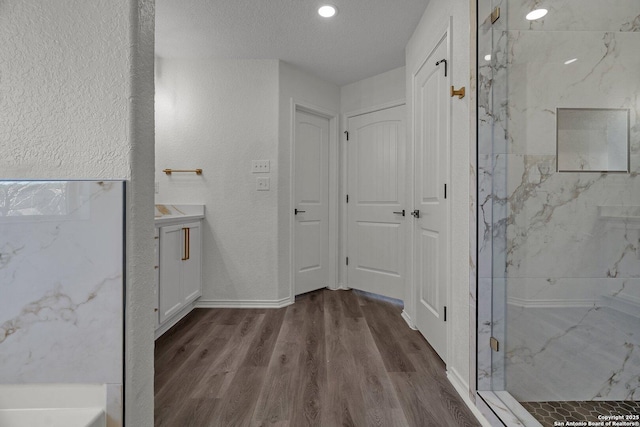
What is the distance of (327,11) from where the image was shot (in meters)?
2.06

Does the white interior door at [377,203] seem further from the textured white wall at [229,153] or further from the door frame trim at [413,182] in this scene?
the textured white wall at [229,153]

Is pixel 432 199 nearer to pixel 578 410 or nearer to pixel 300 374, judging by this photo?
pixel 578 410

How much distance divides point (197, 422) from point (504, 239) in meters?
1.53

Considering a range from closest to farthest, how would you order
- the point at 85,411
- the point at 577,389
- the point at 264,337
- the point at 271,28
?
the point at 85,411, the point at 577,389, the point at 264,337, the point at 271,28

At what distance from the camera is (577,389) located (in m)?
1.27

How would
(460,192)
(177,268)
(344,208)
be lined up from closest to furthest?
(460,192) → (177,268) → (344,208)

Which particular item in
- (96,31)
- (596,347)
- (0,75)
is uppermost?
(96,31)

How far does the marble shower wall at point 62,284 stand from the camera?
76cm

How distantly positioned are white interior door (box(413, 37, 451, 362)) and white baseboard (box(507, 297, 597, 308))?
1.23ft

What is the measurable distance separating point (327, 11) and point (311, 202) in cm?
169

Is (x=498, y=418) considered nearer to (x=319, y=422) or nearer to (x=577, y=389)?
(x=577, y=389)

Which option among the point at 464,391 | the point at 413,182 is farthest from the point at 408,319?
the point at 413,182

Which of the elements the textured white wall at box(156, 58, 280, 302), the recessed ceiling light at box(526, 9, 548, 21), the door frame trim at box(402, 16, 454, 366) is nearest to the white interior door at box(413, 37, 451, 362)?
the door frame trim at box(402, 16, 454, 366)

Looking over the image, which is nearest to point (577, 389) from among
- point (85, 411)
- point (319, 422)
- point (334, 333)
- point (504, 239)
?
point (504, 239)
